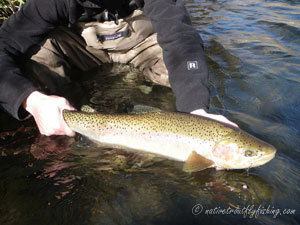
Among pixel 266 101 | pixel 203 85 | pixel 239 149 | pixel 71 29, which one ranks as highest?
pixel 71 29

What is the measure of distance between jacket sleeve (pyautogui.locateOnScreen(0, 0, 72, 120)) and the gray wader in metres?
0.22

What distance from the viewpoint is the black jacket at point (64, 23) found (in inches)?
99.6


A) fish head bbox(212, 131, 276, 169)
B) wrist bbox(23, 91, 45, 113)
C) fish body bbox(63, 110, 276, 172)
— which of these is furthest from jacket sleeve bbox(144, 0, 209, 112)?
wrist bbox(23, 91, 45, 113)

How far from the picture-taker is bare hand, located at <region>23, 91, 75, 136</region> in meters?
2.39

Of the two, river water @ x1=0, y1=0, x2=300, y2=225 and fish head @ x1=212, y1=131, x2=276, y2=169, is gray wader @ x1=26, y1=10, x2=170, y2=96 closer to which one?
river water @ x1=0, y1=0, x2=300, y2=225

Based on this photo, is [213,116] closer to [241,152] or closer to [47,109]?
[241,152]

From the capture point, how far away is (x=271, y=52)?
527 cm

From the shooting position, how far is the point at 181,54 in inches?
111

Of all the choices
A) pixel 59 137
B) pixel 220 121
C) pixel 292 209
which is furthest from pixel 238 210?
pixel 59 137

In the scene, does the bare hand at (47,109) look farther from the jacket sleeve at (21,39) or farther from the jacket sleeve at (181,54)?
the jacket sleeve at (181,54)

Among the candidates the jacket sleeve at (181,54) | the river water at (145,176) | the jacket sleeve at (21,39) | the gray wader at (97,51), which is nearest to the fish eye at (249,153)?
the river water at (145,176)

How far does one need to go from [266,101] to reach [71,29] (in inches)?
115

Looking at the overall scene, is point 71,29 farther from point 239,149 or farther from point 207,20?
point 207,20

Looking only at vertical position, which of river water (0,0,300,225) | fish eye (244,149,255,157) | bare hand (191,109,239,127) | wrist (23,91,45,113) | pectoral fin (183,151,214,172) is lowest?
river water (0,0,300,225)
